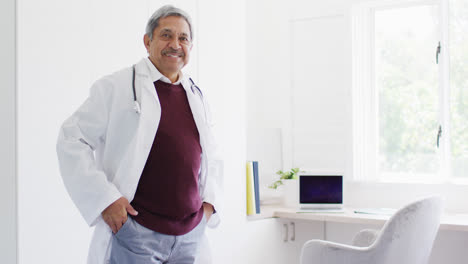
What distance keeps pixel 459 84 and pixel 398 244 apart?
1.27 m

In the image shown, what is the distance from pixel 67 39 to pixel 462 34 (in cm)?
221

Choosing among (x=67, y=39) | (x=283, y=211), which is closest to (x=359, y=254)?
(x=283, y=211)

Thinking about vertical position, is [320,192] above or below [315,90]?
below

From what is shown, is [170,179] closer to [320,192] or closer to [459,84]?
[320,192]

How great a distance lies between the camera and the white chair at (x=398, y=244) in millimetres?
2088

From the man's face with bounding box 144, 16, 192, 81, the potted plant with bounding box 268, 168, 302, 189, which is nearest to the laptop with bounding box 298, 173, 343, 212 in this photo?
the potted plant with bounding box 268, 168, 302, 189

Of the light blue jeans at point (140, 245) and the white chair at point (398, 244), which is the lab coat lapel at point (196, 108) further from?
the white chair at point (398, 244)

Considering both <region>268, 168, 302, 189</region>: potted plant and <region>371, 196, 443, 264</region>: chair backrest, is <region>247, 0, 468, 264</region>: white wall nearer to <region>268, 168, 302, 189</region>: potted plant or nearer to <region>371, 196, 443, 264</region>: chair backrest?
<region>268, 168, 302, 189</region>: potted plant

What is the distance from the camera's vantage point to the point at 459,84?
2.94 m

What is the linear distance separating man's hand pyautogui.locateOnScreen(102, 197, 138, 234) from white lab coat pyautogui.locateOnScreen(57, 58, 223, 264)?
2cm

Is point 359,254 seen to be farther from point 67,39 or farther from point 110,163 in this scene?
point 67,39

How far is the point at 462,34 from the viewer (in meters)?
2.93

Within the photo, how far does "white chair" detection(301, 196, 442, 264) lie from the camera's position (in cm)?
209

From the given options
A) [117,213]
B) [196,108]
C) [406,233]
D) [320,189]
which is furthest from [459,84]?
[117,213]
